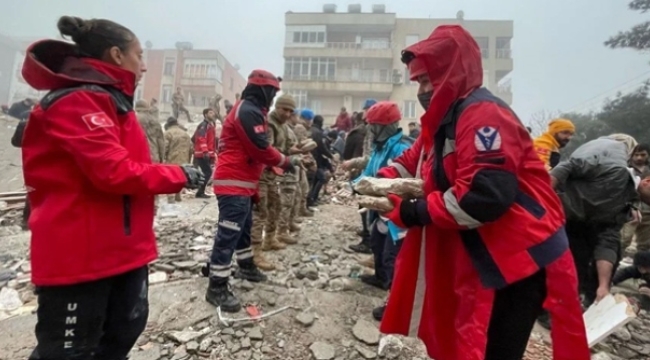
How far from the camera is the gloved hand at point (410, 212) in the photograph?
1.54 meters

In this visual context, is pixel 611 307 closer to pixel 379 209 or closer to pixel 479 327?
pixel 479 327

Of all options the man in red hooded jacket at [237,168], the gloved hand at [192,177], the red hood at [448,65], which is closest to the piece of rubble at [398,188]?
the red hood at [448,65]

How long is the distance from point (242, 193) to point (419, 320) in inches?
77.0

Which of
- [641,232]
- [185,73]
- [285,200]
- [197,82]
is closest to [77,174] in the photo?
[285,200]

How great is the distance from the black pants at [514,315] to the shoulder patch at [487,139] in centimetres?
60

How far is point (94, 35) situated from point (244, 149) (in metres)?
1.74

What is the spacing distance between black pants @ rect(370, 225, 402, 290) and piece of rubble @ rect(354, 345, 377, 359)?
892mm

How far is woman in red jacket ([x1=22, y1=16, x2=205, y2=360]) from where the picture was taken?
55.7 inches

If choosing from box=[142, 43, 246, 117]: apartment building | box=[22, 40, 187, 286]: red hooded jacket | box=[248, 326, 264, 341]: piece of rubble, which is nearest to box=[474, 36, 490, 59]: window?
box=[142, 43, 246, 117]: apartment building

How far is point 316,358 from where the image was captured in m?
2.69

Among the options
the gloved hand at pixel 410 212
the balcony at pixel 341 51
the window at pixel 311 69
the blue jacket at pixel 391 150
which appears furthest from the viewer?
the window at pixel 311 69

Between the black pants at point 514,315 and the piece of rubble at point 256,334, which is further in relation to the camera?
the piece of rubble at point 256,334

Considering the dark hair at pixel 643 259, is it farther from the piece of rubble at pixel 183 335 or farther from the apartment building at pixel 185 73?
the apartment building at pixel 185 73

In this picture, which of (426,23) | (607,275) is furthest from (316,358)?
(426,23)
